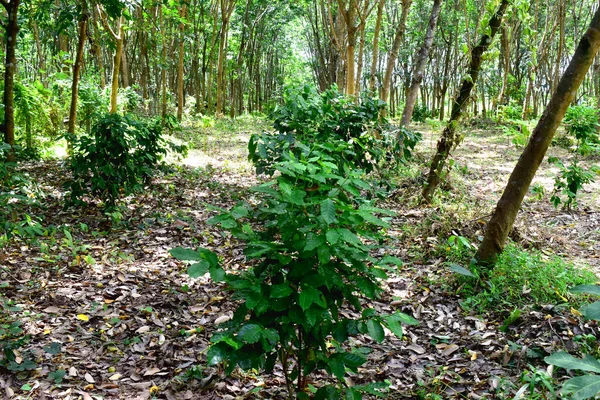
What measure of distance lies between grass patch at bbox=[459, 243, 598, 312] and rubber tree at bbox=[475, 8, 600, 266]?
0.20m

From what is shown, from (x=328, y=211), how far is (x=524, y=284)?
8.63ft

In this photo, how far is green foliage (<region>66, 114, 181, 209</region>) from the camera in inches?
207

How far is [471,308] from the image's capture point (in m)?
3.80

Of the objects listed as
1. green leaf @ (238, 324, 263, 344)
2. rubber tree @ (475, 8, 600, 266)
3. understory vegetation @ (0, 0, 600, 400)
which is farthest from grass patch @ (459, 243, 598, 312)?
green leaf @ (238, 324, 263, 344)

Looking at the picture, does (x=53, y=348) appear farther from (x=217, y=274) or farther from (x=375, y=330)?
(x=375, y=330)

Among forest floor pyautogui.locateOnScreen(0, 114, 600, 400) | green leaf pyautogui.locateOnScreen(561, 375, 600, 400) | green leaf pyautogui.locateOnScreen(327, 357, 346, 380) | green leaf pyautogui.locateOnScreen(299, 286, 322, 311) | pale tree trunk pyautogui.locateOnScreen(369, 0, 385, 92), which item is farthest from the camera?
pale tree trunk pyautogui.locateOnScreen(369, 0, 385, 92)

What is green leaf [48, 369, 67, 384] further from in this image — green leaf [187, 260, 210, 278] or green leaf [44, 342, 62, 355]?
green leaf [187, 260, 210, 278]

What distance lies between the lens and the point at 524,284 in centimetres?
382

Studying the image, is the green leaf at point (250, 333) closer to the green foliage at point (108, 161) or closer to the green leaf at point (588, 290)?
the green leaf at point (588, 290)

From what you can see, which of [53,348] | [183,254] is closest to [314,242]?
[183,254]

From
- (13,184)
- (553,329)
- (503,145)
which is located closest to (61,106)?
(13,184)

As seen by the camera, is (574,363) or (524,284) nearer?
(574,363)

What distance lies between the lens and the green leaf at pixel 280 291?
1.94 meters

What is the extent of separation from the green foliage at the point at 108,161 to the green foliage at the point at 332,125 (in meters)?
1.63
